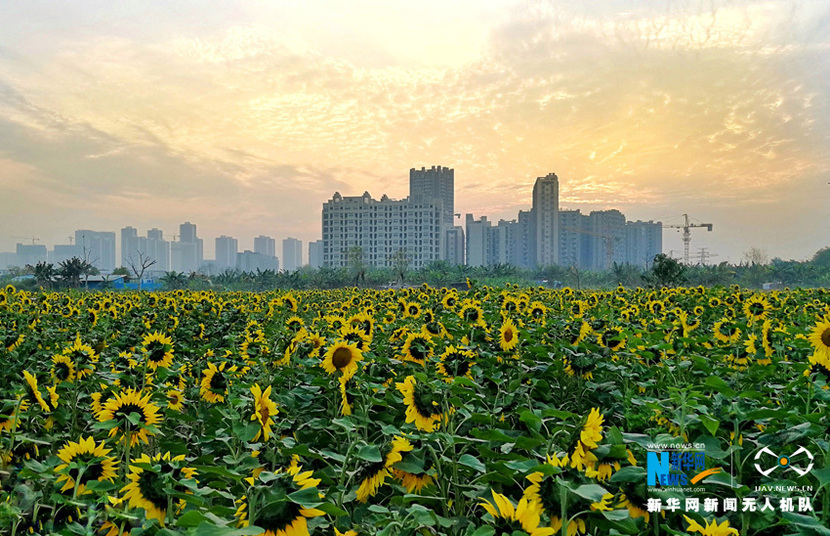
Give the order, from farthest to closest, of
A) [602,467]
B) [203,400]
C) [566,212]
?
[566,212] < [203,400] < [602,467]

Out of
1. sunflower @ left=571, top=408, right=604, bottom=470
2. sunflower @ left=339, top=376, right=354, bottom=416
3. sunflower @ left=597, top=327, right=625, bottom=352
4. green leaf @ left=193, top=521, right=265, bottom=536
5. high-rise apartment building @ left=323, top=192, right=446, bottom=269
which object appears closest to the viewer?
green leaf @ left=193, top=521, right=265, bottom=536

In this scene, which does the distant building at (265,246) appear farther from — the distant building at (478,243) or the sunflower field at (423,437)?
the sunflower field at (423,437)

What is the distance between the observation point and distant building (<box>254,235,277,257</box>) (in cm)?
15750

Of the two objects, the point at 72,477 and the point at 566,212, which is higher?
the point at 566,212

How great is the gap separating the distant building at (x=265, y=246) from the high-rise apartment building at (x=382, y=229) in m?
67.8

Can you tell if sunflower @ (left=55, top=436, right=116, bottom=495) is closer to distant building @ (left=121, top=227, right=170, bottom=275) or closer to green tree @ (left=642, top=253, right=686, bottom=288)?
green tree @ (left=642, top=253, right=686, bottom=288)

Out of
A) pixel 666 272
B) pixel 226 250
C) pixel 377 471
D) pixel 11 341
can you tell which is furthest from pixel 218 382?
pixel 226 250

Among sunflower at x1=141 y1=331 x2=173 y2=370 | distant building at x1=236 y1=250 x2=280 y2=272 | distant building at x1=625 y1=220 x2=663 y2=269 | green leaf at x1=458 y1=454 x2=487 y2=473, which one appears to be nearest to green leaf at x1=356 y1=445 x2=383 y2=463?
green leaf at x1=458 y1=454 x2=487 y2=473

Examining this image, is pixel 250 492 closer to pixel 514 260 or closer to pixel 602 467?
pixel 602 467

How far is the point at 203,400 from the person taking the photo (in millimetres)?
2363

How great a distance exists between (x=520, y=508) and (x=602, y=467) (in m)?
0.41

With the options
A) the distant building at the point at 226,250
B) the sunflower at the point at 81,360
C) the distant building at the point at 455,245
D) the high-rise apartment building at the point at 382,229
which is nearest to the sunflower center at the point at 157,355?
the sunflower at the point at 81,360

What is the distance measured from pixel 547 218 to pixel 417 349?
103m

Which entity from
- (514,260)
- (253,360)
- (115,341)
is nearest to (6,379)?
(115,341)
